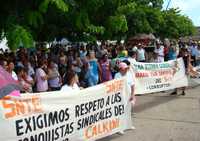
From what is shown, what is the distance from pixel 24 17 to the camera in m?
9.55

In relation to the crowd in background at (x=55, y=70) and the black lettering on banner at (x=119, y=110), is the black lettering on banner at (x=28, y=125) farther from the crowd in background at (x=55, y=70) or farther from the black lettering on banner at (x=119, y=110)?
the black lettering on banner at (x=119, y=110)

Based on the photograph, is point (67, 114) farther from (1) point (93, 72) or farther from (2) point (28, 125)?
(1) point (93, 72)

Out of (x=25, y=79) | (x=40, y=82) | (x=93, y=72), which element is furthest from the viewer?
(x=93, y=72)

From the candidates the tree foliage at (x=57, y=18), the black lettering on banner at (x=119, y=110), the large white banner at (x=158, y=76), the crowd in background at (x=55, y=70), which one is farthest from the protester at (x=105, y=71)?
the black lettering on banner at (x=119, y=110)

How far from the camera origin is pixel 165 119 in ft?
35.4

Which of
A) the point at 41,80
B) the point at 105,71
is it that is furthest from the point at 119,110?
the point at 105,71

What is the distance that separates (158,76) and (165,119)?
3.40m

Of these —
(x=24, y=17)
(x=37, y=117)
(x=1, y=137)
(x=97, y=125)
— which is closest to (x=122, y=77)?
(x=97, y=125)

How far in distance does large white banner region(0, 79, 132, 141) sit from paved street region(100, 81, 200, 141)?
1.61ft

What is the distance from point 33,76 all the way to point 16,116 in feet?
15.0

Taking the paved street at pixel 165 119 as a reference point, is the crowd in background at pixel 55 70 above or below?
above

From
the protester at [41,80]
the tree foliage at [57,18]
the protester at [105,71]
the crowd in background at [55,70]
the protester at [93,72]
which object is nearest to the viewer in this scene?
the tree foliage at [57,18]

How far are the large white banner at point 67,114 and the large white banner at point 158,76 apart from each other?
12.8 ft

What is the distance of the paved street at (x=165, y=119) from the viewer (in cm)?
901
